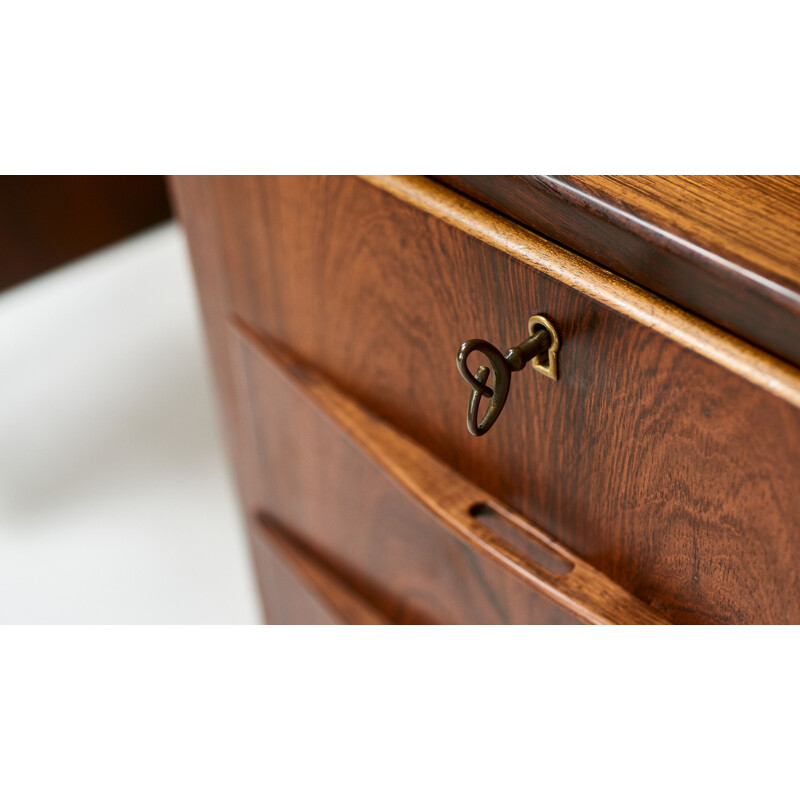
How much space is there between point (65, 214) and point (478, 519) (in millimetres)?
511

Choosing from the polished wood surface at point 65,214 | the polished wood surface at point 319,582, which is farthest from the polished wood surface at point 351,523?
the polished wood surface at point 65,214

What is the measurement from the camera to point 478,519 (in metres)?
0.34

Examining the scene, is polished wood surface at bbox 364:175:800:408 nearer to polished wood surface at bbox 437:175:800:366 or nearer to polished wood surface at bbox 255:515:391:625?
polished wood surface at bbox 437:175:800:366

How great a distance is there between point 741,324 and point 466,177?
8 cm

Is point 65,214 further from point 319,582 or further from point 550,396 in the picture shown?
point 550,396

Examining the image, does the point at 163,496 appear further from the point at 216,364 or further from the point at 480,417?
the point at 480,417

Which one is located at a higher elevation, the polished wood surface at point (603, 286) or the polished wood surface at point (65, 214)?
the polished wood surface at point (603, 286)

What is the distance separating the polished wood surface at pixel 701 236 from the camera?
215 millimetres

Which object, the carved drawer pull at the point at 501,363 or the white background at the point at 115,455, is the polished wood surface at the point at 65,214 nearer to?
the white background at the point at 115,455

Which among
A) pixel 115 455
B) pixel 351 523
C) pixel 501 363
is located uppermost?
pixel 501 363

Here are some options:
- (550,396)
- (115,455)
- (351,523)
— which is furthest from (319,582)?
(115,455)

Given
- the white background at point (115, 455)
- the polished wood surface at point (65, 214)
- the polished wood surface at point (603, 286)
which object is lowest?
the white background at point (115, 455)

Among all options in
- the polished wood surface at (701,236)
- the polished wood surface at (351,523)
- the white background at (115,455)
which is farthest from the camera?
the white background at (115,455)
